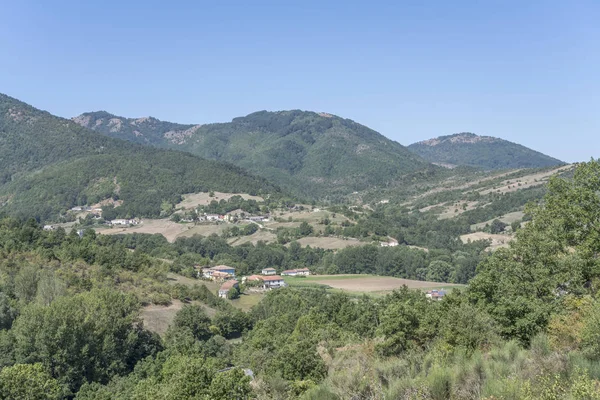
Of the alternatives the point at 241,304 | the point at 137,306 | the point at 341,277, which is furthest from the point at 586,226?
the point at 341,277

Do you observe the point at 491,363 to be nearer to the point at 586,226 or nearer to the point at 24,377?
the point at 586,226

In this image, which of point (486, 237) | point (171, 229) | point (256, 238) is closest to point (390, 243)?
point (486, 237)

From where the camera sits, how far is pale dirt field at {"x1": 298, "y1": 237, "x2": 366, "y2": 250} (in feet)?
344

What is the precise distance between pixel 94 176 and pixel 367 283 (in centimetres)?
10658

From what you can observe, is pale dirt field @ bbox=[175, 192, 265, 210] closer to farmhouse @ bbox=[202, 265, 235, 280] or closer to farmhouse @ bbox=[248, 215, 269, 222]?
farmhouse @ bbox=[248, 215, 269, 222]

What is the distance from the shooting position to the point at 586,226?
19.6 meters

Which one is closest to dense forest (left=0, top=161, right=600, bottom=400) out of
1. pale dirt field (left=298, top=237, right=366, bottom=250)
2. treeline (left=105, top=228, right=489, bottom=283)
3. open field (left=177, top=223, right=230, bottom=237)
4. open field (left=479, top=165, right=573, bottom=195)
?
treeline (left=105, top=228, right=489, bottom=283)

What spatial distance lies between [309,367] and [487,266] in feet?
29.3

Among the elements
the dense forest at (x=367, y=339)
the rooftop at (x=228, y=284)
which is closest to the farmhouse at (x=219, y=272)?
the rooftop at (x=228, y=284)

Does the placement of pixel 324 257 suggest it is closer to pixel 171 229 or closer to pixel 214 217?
pixel 171 229

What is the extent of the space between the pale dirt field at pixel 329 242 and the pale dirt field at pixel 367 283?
19002 mm

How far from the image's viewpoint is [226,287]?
67.1 metres

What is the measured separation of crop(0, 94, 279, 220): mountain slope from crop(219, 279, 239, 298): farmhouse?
73.0m

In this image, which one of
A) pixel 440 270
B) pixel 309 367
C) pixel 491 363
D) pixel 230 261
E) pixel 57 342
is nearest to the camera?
pixel 491 363
